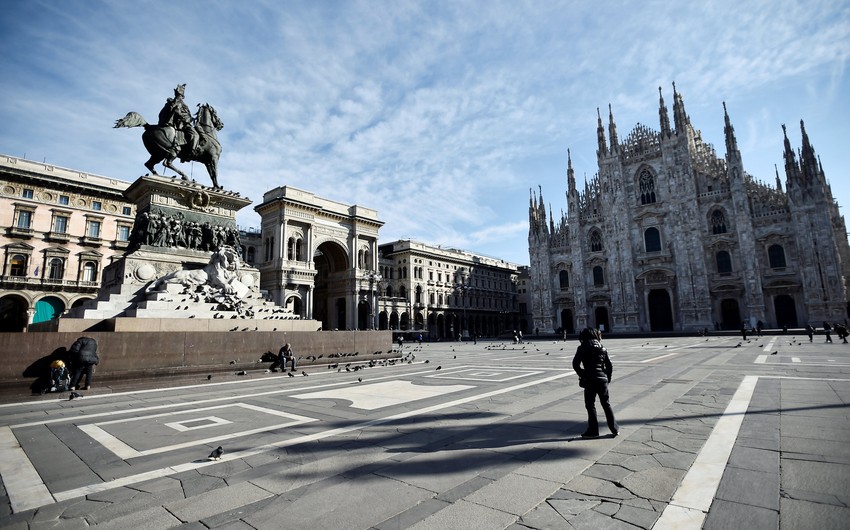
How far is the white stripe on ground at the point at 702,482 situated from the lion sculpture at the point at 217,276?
13641 mm

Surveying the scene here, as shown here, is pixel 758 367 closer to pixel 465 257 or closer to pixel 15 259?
pixel 15 259

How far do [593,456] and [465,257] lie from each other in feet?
234

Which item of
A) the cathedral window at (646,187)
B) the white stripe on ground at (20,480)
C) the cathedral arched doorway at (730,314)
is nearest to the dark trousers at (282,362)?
the white stripe on ground at (20,480)

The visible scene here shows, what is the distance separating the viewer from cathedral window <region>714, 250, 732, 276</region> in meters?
46.1

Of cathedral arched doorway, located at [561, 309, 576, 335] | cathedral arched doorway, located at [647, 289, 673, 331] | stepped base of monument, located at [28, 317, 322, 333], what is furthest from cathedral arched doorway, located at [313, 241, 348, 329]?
cathedral arched doorway, located at [647, 289, 673, 331]

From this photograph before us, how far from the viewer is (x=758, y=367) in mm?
12375

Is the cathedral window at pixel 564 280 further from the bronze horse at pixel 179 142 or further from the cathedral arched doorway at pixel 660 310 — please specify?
the bronze horse at pixel 179 142

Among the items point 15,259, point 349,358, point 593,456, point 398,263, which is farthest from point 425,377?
point 398,263

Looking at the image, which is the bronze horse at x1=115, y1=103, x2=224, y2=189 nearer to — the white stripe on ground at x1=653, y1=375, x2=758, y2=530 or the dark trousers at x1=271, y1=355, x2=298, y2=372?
the dark trousers at x1=271, y1=355, x2=298, y2=372

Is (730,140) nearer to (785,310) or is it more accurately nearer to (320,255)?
(785,310)

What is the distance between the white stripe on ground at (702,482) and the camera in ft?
9.96

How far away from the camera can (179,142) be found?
15.4m

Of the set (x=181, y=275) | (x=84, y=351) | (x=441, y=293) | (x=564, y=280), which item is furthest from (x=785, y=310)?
(x=84, y=351)

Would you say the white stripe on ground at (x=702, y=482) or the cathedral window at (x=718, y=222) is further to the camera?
the cathedral window at (x=718, y=222)
